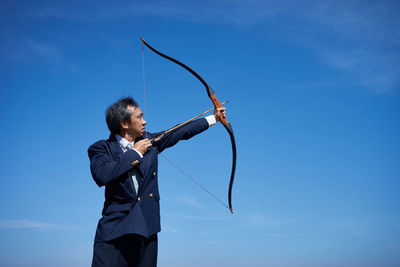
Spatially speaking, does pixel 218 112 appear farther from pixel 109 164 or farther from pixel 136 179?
pixel 109 164

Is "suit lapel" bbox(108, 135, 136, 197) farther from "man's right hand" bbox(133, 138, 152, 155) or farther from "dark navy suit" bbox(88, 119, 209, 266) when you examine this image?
"man's right hand" bbox(133, 138, 152, 155)

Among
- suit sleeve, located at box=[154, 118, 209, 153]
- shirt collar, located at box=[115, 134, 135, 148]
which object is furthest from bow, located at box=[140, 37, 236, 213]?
shirt collar, located at box=[115, 134, 135, 148]

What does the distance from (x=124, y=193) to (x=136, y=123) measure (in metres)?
0.56

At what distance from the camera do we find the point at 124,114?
307 cm

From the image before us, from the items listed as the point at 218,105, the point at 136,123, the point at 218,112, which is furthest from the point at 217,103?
the point at 136,123

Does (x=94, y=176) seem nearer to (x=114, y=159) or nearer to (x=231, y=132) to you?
(x=114, y=159)

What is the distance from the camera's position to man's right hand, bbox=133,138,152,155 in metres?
2.97

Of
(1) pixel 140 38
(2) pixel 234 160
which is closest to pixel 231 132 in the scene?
(2) pixel 234 160

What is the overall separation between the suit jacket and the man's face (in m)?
0.17

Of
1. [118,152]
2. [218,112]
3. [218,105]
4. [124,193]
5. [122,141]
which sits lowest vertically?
[124,193]

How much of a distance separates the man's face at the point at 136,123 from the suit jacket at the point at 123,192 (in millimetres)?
170

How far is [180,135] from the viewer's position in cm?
328

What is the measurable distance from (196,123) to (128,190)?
0.85 m

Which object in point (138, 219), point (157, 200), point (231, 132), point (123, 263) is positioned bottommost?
point (123, 263)
